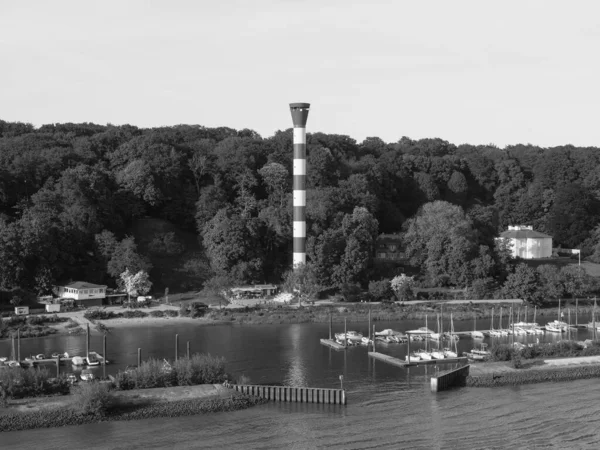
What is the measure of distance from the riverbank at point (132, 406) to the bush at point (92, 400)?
5.4 inches

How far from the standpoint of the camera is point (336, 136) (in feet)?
265

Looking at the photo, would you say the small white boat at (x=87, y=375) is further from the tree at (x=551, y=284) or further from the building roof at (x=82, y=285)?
the tree at (x=551, y=284)

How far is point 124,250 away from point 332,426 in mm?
30203

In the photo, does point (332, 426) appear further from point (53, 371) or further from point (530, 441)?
point (53, 371)

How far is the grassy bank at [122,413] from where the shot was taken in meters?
29.8

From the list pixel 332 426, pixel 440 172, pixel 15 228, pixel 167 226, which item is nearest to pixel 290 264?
pixel 167 226

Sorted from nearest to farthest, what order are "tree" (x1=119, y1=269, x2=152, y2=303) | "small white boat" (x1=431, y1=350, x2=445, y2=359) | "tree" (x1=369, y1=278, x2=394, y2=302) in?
1. "small white boat" (x1=431, y1=350, x2=445, y2=359)
2. "tree" (x1=119, y1=269, x2=152, y2=303)
3. "tree" (x1=369, y1=278, x2=394, y2=302)

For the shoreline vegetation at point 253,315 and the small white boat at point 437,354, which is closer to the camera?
the small white boat at point 437,354

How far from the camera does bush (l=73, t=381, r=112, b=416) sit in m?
30.6

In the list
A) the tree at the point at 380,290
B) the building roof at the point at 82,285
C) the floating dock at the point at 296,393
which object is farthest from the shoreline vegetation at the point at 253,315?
the floating dock at the point at 296,393

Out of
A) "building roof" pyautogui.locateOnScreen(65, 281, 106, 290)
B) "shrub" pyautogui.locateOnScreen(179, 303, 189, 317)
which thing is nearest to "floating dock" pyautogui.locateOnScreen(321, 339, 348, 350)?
"shrub" pyautogui.locateOnScreen(179, 303, 189, 317)

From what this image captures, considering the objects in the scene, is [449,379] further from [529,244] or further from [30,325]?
[529,244]

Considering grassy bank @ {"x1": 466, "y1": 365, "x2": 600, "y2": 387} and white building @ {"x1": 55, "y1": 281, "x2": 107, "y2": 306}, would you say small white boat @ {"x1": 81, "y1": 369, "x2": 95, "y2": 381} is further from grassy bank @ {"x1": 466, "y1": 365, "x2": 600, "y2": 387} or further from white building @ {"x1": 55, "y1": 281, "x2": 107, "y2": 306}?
white building @ {"x1": 55, "y1": 281, "x2": 107, "y2": 306}

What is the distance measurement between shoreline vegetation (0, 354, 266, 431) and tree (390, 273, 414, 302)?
2501 cm
